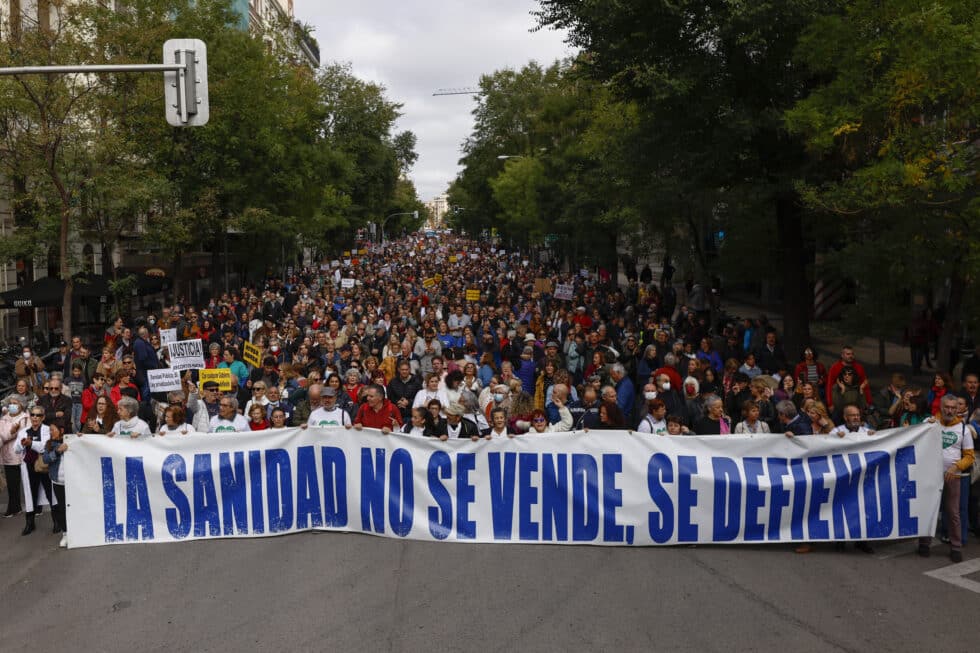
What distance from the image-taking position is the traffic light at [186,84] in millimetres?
10375

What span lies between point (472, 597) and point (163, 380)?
8.00 metres

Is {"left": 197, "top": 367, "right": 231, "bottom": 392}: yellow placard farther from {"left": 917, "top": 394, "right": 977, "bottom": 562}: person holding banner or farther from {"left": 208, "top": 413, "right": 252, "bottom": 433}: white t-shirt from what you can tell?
{"left": 917, "top": 394, "right": 977, "bottom": 562}: person holding banner

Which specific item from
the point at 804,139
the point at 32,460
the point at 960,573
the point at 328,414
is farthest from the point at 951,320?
the point at 32,460

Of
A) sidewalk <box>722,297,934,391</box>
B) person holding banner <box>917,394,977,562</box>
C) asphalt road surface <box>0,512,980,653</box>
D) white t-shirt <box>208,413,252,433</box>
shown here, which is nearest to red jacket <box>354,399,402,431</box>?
white t-shirt <box>208,413,252,433</box>

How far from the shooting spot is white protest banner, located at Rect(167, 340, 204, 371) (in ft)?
50.3

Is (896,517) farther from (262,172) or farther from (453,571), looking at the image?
(262,172)

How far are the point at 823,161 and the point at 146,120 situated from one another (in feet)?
59.0

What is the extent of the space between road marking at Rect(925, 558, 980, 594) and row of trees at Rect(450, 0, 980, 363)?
468 cm

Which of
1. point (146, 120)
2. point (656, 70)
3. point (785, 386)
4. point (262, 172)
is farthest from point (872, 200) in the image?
point (262, 172)

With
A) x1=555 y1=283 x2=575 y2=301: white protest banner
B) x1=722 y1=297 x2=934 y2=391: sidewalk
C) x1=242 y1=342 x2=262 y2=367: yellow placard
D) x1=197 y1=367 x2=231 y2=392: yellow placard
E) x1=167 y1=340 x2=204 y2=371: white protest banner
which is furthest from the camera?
x1=555 y1=283 x2=575 y2=301: white protest banner

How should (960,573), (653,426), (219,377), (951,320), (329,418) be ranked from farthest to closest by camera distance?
(951,320)
(219,377)
(329,418)
(653,426)
(960,573)

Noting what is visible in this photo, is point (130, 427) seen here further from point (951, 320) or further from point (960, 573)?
point (951, 320)

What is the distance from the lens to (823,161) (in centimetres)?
1702

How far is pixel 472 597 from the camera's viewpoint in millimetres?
7824
